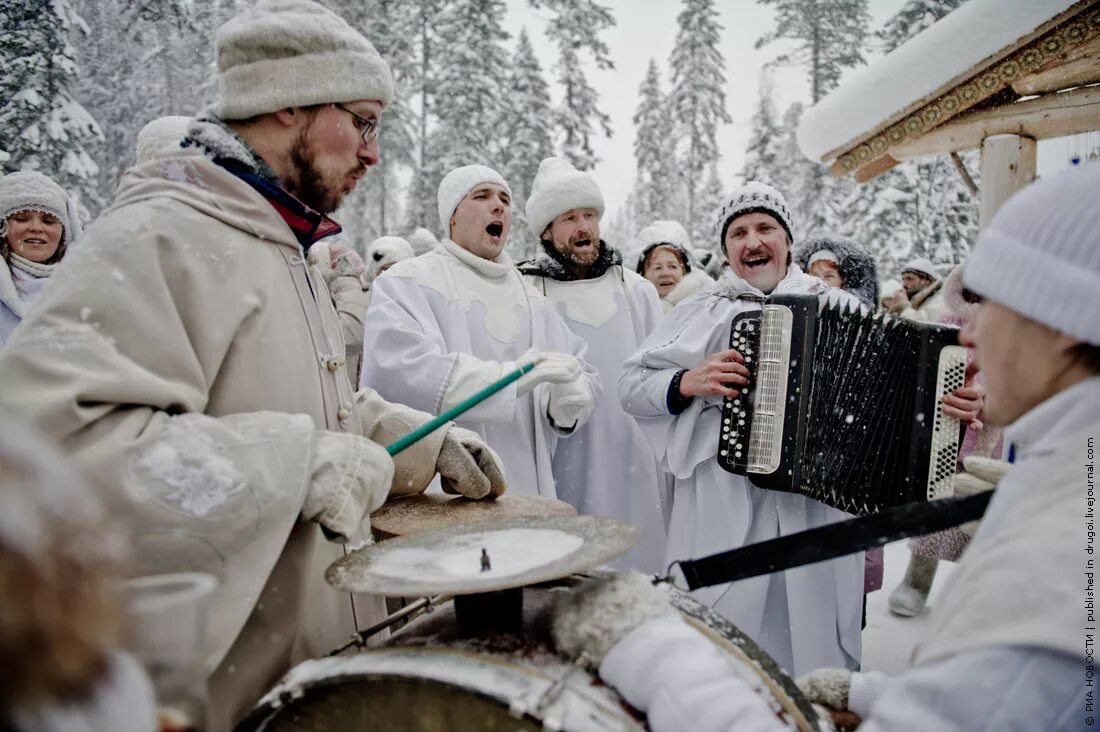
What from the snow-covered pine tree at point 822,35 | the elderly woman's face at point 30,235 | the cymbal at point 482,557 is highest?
the snow-covered pine tree at point 822,35

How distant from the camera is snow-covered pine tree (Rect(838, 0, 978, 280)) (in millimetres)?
18500

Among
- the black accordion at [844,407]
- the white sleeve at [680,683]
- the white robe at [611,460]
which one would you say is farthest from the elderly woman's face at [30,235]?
the white sleeve at [680,683]

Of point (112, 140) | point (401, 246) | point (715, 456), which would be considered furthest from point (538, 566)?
point (112, 140)

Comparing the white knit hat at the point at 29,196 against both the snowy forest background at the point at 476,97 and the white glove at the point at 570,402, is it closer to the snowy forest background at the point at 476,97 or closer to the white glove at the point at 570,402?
the white glove at the point at 570,402

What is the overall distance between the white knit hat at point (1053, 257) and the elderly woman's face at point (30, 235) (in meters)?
5.55

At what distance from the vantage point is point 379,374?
354 centimetres

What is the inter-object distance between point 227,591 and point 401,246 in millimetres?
6668

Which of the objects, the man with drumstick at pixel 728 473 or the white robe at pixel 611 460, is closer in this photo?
the man with drumstick at pixel 728 473

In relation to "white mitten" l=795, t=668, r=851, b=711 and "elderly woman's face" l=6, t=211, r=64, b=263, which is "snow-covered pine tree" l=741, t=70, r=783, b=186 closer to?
"elderly woman's face" l=6, t=211, r=64, b=263

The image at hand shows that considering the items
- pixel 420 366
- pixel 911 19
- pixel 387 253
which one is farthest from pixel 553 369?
pixel 911 19

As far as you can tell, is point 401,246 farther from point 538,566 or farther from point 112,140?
point 112,140

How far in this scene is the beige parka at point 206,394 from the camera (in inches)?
51.1

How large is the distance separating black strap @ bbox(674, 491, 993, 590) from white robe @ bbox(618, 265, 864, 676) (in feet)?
6.01

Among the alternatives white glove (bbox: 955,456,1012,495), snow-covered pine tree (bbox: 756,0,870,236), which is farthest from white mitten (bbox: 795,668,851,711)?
snow-covered pine tree (bbox: 756,0,870,236)
